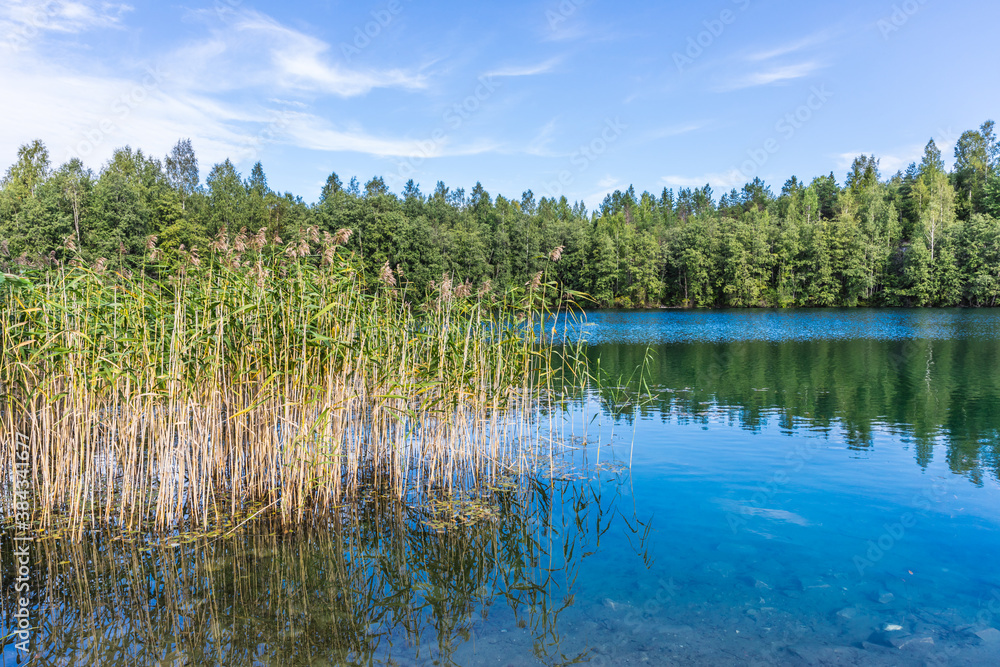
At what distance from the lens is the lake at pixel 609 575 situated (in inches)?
207

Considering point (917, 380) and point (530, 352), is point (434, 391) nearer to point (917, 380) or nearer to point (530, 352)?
point (530, 352)

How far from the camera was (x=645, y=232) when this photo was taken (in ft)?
319

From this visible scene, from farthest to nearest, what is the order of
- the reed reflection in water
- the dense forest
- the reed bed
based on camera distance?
the dense forest
the reed bed
the reed reflection in water

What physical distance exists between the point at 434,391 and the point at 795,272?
85.2 m

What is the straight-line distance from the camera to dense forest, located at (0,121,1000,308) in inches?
2454

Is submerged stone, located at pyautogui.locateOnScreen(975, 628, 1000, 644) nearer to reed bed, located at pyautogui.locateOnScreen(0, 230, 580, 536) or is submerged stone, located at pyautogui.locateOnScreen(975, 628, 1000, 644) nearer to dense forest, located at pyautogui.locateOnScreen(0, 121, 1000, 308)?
reed bed, located at pyautogui.locateOnScreen(0, 230, 580, 536)

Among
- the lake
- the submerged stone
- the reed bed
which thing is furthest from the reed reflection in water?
the submerged stone

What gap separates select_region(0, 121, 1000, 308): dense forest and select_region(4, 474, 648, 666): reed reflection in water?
46603mm

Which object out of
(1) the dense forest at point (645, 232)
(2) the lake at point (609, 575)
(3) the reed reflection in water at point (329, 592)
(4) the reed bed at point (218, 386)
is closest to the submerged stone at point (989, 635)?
(2) the lake at point (609, 575)

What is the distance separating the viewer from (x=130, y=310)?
23.9ft

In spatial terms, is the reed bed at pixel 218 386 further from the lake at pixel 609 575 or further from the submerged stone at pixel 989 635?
the submerged stone at pixel 989 635

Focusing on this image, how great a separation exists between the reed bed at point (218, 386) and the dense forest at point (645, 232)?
45045 mm

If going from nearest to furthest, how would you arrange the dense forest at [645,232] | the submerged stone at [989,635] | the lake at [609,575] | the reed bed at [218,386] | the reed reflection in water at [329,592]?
the reed reflection in water at [329,592], the lake at [609,575], the submerged stone at [989,635], the reed bed at [218,386], the dense forest at [645,232]

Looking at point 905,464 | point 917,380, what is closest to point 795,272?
point 917,380
